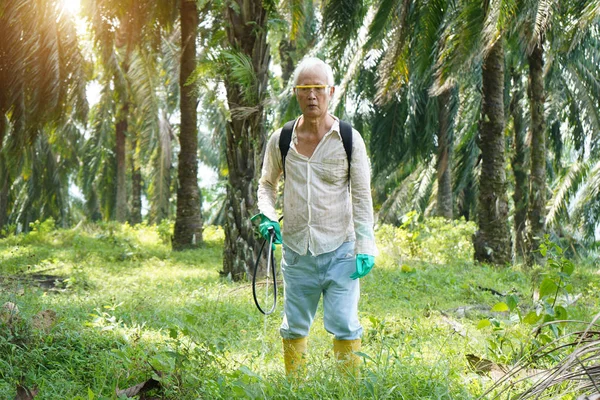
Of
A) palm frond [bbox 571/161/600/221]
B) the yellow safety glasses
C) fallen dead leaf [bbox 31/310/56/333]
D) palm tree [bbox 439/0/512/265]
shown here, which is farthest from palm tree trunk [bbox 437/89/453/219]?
the yellow safety glasses

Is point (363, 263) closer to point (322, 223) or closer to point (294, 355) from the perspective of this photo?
point (322, 223)

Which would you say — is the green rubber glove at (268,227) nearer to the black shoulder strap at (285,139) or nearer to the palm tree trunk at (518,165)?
the black shoulder strap at (285,139)

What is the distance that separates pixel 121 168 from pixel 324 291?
1817 centimetres

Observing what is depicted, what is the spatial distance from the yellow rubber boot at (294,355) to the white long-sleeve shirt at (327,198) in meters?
0.57

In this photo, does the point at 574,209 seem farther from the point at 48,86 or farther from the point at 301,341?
the point at 301,341

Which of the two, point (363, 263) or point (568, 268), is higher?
point (363, 263)

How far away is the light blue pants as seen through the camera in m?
4.27

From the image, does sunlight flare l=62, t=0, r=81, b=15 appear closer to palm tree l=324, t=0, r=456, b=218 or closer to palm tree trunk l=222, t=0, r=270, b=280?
palm tree trunk l=222, t=0, r=270, b=280

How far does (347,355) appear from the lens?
4.21 meters

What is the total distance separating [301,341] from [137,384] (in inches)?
39.5

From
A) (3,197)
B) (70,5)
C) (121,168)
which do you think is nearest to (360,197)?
(70,5)

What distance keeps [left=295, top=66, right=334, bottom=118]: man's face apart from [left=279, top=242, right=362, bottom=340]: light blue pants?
82cm

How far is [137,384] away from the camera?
14.1ft

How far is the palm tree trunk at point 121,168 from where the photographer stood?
2158 centimetres
